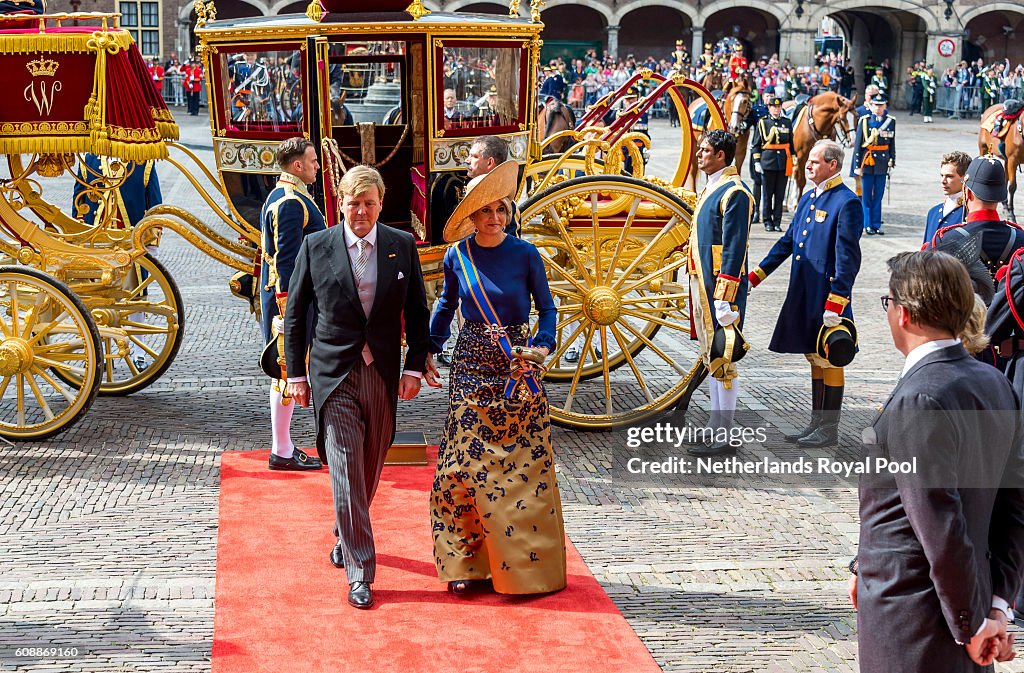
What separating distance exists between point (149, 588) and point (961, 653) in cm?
332

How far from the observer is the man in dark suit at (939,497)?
3.15m

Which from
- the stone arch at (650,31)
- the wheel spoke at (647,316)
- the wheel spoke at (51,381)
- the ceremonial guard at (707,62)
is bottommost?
the wheel spoke at (51,381)

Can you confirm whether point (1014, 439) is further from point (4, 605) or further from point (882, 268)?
point (882, 268)

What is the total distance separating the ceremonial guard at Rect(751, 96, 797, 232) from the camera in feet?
53.1

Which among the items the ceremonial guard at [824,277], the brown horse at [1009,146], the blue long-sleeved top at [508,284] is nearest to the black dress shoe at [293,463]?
the blue long-sleeved top at [508,284]

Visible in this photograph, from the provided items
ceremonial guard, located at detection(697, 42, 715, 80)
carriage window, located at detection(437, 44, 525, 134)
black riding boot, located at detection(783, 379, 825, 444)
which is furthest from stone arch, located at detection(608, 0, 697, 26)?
black riding boot, located at detection(783, 379, 825, 444)

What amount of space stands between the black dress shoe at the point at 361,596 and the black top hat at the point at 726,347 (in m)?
2.65

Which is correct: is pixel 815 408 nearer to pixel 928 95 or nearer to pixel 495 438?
pixel 495 438

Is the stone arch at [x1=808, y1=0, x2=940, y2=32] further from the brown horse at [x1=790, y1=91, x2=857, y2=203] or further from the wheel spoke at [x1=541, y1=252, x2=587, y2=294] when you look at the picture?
the wheel spoke at [x1=541, y1=252, x2=587, y2=294]

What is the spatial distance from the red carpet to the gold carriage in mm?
1777

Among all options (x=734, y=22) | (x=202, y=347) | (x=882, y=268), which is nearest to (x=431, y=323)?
(x=202, y=347)

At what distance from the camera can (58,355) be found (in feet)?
24.5

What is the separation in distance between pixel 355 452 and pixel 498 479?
58cm

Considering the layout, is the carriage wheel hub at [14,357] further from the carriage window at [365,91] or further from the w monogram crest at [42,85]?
the carriage window at [365,91]
